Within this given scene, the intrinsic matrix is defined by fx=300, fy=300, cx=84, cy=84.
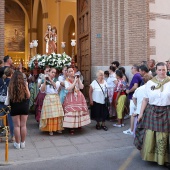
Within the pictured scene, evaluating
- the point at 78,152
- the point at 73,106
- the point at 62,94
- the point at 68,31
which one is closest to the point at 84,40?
the point at 62,94

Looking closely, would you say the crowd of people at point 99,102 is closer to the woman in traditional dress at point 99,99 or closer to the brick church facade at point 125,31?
the woman in traditional dress at point 99,99

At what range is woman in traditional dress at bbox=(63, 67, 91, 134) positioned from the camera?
7664 millimetres

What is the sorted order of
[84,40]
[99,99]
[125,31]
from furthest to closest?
1. [84,40]
2. [125,31]
3. [99,99]

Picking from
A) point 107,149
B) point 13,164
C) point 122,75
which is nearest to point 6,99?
point 13,164

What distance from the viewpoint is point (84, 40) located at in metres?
13.1

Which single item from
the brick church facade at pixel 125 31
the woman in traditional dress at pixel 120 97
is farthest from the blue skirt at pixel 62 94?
the brick church facade at pixel 125 31

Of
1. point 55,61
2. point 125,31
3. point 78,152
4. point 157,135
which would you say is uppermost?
point 125,31

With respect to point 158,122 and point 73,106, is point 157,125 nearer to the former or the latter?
point 158,122

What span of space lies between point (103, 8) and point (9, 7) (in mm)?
16304

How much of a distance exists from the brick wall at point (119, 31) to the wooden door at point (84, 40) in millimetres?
309

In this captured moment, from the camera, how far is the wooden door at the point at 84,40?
40.5ft

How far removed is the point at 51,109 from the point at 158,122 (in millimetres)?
3136

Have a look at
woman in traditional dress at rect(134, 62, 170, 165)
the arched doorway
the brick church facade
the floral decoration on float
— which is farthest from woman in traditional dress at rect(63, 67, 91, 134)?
the arched doorway

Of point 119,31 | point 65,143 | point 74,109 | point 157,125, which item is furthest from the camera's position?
point 119,31
